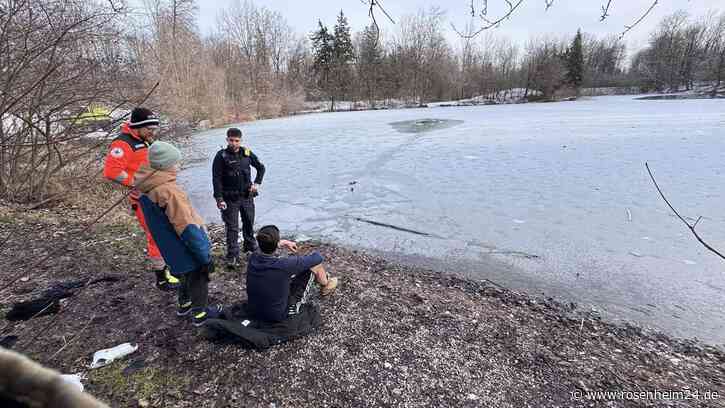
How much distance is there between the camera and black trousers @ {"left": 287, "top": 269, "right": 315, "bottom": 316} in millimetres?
2684

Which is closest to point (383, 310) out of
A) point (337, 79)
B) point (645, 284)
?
→ point (645, 284)

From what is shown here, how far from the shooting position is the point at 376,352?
8.34 feet

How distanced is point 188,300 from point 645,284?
4.73 m

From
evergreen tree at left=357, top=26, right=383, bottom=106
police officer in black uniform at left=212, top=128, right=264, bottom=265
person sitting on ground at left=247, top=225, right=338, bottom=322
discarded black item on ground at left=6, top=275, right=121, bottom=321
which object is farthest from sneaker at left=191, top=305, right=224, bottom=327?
evergreen tree at left=357, top=26, right=383, bottom=106

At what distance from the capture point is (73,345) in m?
2.53

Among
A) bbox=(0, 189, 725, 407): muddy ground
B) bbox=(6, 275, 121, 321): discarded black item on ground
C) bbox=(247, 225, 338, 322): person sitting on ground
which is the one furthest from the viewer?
bbox=(6, 275, 121, 321): discarded black item on ground

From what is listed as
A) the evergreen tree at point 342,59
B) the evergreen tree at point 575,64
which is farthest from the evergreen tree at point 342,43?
the evergreen tree at point 575,64

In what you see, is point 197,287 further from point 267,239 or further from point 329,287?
point 329,287

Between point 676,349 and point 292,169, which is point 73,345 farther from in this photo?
point 292,169

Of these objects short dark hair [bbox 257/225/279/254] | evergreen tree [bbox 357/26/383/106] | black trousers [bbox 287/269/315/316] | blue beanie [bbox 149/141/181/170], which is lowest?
black trousers [bbox 287/269/315/316]

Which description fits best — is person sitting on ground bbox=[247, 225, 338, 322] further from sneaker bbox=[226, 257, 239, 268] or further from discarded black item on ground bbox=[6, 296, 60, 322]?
discarded black item on ground bbox=[6, 296, 60, 322]

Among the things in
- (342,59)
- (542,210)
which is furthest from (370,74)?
(542,210)

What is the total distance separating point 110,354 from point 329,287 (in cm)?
171

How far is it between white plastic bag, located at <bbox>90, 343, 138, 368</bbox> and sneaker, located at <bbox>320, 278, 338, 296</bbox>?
4.92ft
